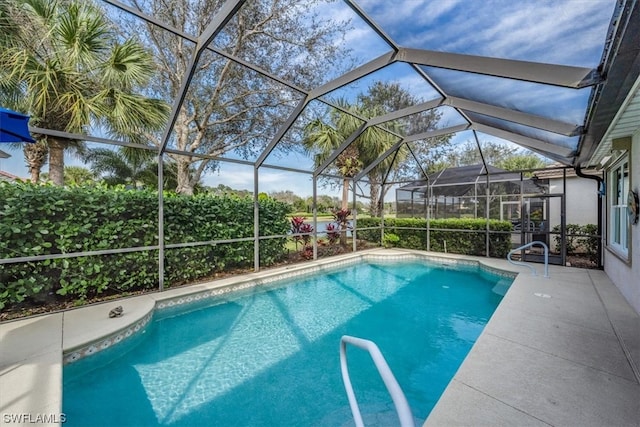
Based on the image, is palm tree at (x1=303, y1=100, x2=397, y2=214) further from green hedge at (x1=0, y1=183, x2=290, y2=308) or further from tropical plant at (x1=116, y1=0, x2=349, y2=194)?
green hedge at (x1=0, y1=183, x2=290, y2=308)

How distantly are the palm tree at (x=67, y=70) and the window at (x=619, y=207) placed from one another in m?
9.53

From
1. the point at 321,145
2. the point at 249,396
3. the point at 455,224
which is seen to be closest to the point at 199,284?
the point at 249,396

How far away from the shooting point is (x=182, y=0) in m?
6.52

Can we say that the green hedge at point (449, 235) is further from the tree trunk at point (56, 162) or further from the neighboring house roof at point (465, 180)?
the tree trunk at point (56, 162)

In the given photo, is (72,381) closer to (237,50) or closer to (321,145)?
(237,50)

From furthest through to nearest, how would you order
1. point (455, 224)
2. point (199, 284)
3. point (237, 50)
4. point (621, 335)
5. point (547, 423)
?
1. point (455, 224)
2. point (237, 50)
3. point (199, 284)
4. point (621, 335)
5. point (547, 423)

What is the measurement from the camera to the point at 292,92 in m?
6.84

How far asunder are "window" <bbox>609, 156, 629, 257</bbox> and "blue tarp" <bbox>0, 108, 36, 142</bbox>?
9.16 meters

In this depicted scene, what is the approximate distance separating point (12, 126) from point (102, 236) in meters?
2.94

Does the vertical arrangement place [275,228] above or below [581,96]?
below

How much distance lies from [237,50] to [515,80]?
6.64 metres

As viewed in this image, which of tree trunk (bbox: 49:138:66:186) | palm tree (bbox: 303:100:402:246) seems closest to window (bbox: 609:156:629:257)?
palm tree (bbox: 303:100:402:246)

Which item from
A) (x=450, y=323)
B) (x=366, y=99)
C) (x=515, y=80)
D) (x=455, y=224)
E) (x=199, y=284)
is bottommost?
(x=450, y=323)

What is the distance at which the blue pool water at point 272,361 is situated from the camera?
2.87 meters
